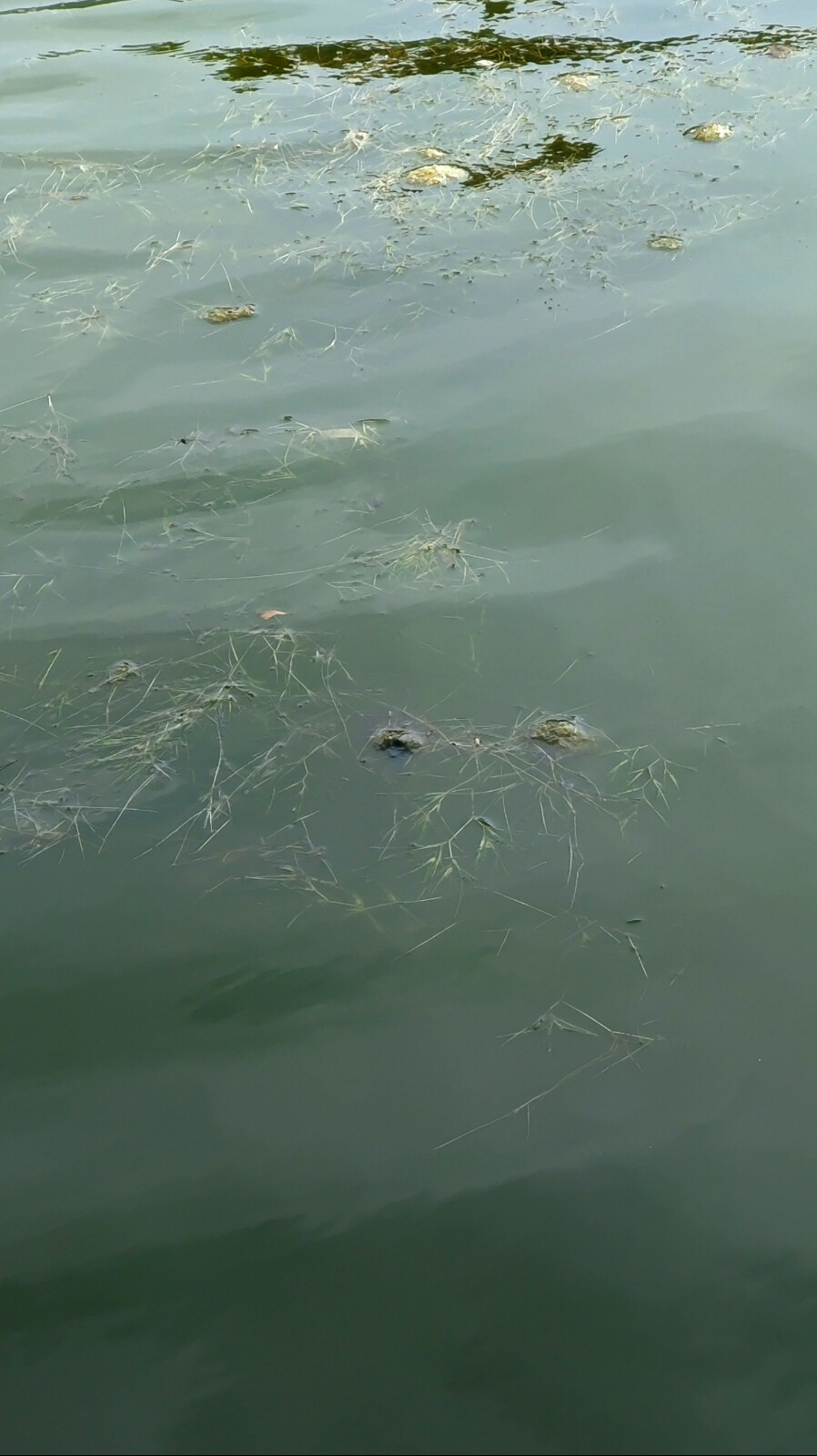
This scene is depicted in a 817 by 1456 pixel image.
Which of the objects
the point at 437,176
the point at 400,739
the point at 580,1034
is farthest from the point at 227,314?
the point at 580,1034

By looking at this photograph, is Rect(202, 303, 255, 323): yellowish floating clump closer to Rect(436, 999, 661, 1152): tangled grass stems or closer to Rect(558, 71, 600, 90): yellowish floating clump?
Rect(558, 71, 600, 90): yellowish floating clump

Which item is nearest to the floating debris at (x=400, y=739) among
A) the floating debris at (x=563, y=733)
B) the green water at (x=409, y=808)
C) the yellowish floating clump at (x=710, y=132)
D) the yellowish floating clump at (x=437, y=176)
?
the green water at (x=409, y=808)

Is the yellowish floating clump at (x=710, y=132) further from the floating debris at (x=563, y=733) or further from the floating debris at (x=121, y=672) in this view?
the floating debris at (x=121, y=672)

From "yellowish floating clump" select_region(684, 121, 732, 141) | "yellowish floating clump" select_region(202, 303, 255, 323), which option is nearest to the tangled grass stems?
"yellowish floating clump" select_region(202, 303, 255, 323)

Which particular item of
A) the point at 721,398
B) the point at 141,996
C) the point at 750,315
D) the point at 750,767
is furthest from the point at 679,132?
the point at 141,996

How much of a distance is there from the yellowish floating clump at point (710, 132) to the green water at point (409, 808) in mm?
312

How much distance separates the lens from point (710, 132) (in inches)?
228

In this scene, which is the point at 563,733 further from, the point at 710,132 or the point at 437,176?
the point at 710,132

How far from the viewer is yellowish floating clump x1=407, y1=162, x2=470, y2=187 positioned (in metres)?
5.53

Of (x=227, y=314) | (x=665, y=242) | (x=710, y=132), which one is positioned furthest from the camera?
(x=710, y=132)

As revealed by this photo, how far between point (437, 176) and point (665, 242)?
3.88 ft

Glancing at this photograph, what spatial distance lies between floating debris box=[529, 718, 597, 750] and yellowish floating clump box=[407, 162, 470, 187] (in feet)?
11.3

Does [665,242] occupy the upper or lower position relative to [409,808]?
upper

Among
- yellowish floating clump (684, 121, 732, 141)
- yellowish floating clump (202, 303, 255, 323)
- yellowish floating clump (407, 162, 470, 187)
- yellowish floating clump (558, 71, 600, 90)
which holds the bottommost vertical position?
yellowish floating clump (202, 303, 255, 323)
